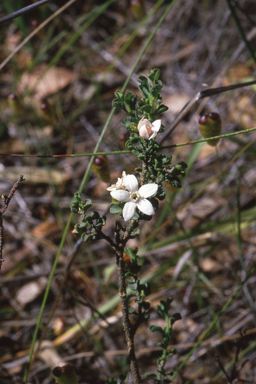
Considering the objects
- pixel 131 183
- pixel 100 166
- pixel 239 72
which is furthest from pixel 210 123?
pixel 239 72

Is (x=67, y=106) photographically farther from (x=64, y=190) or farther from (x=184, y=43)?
(x=184, y=43)

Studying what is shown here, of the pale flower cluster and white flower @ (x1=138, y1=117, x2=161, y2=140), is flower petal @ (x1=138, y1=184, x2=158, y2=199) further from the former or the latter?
white flower @ (x1=138, y1=117, x2=161, y2=140)

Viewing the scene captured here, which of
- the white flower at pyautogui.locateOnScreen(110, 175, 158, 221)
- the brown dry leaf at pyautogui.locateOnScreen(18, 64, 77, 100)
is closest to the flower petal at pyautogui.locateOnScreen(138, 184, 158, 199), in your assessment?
the white flower at pyautogui.locateOnScreen(110, 175, 158, 221)

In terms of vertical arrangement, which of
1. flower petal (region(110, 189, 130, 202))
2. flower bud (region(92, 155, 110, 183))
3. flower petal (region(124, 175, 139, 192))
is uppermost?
flower bud (region(92, 155, 110, 183))

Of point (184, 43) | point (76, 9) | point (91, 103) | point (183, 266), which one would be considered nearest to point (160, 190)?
point (183, 266)

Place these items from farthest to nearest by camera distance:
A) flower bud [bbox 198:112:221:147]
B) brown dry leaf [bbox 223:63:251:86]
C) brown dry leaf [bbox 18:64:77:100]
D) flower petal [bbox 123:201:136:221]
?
brown dry leaf [bbox 18:64:77:100], brown dry leaf [bbox 223:63:251:86], flower bud [bbox 198:112:221:147], flower petal [bbox 123:201:136:221]

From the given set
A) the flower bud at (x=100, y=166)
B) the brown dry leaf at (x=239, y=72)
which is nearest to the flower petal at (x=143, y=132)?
the flower bud at (x=100, y=166)

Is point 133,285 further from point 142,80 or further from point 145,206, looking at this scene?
point 142,80
